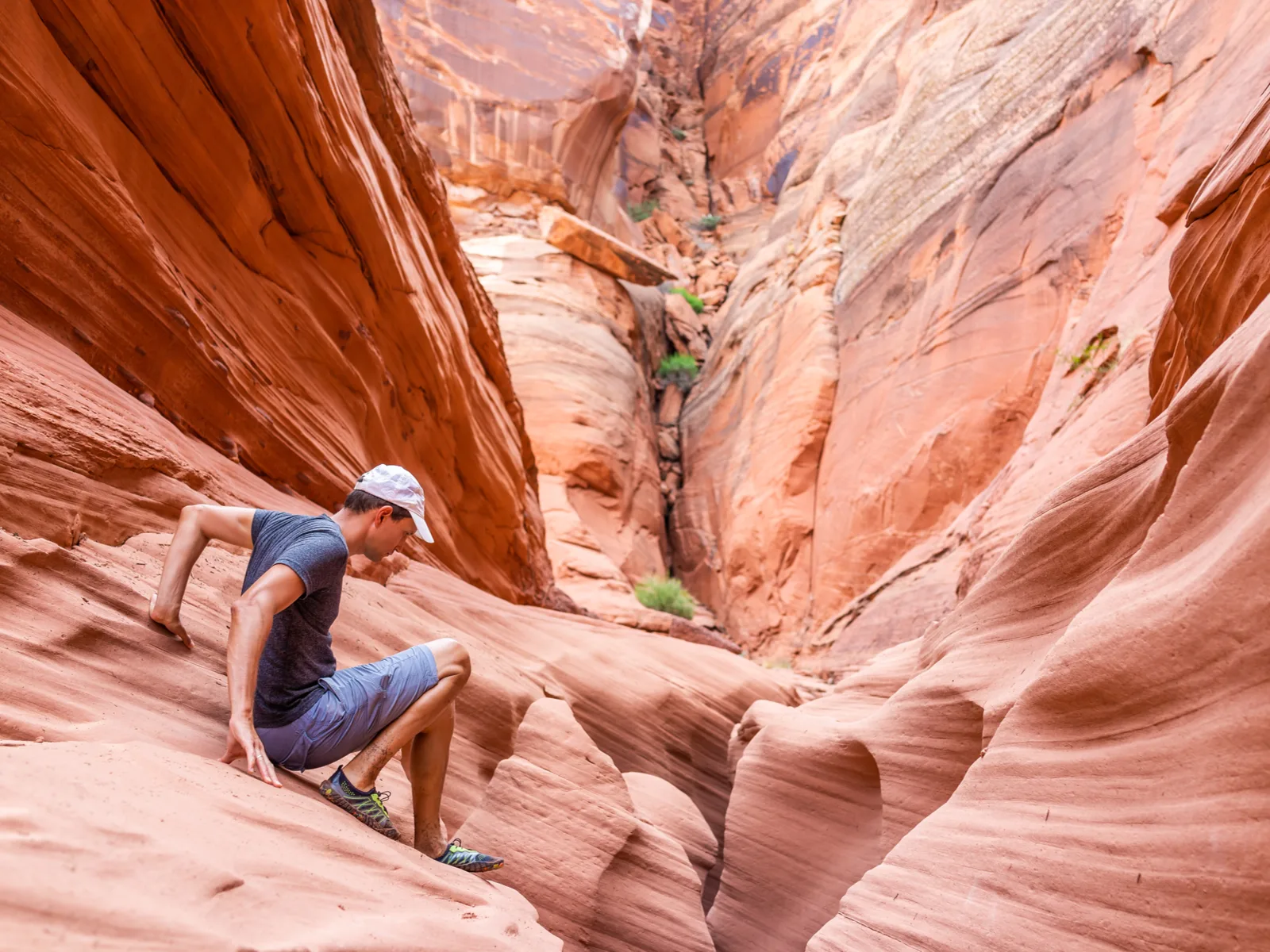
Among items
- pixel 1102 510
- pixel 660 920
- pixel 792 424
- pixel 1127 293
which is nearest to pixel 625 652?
pixel 660 920

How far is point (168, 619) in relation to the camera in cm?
295

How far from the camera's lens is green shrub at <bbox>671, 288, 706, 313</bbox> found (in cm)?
2498

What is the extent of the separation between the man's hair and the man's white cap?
0.04 ft

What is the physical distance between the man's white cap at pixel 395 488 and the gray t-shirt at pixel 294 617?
0.60 feet

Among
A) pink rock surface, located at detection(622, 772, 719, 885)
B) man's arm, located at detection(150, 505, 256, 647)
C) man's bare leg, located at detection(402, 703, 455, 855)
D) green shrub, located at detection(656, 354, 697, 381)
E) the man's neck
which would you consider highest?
green shrub, located at detection(656, 354, 697, 381)

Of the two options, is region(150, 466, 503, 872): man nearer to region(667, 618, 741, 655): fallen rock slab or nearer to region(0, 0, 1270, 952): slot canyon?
region(0, 0, 1270, 952): slot canyon

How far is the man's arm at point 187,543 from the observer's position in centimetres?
290

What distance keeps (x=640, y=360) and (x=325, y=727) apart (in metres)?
18.9

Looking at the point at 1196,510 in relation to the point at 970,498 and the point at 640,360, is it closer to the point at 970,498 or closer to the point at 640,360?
the point at 970,498

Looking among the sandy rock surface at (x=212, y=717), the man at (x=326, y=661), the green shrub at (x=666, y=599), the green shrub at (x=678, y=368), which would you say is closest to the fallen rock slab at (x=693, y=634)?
the green shrub at (x=666, y=599)

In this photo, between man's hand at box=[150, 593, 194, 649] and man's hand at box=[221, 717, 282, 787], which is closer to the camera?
man's hand at box=[221, 717, 282, 787]

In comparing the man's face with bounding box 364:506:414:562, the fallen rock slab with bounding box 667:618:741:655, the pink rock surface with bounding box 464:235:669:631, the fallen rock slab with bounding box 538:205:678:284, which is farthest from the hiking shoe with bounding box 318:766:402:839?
the fallen rock slab with bounding box 538:205:678:284

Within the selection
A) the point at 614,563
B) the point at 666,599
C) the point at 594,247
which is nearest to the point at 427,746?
the point at 666,599

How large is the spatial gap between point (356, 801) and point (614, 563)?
12495 millimetres
